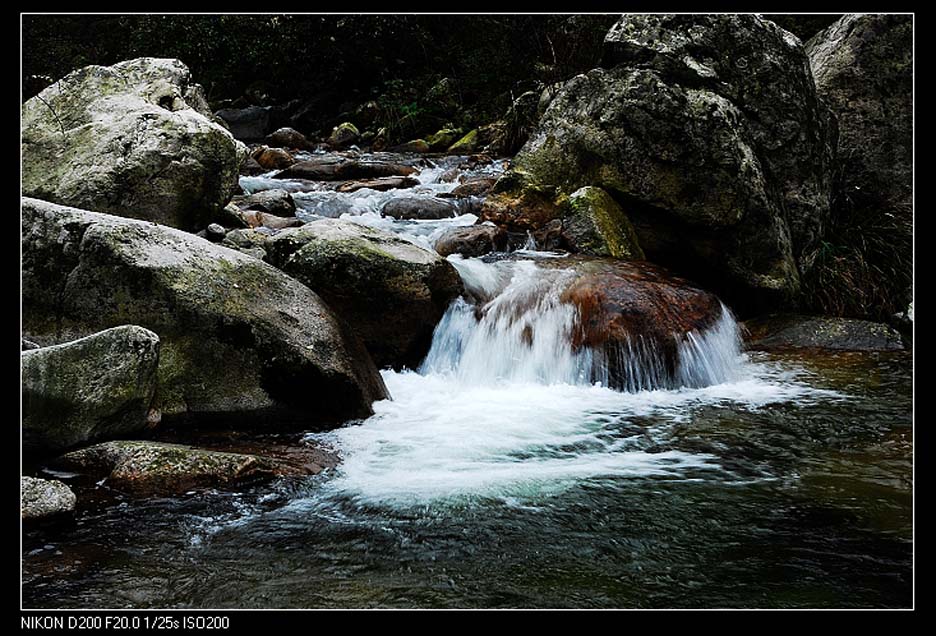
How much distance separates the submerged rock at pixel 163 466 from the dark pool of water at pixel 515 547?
4.4 inches

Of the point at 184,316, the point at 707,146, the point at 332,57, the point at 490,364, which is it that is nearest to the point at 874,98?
the point at 707,146

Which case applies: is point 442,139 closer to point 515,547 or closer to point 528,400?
point 528,400

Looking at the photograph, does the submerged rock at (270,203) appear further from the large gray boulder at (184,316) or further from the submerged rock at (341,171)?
the large gray boulder at (184,316)

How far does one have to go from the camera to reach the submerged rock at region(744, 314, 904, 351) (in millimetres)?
8461

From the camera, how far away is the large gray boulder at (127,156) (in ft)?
26.5

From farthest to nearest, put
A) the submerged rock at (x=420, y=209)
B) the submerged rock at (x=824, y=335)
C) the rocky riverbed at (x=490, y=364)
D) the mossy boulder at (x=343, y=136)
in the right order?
1. the mossy boulder at (x=343, y=136)
2. the submerged rock at (x=420, y=209)
3. the submerged rock at (x=824, y=335)
4. the rocky riverbed at (x=490, y=364)

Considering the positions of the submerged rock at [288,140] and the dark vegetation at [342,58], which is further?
the dark vegetation at [342,58]

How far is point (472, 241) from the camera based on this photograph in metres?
9.24

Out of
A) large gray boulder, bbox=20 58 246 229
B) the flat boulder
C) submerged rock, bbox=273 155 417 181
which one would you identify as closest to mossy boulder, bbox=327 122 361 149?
the flat boulder

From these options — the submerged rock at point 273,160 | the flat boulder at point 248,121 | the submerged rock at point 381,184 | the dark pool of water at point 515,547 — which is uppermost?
the flat boulder at point 248,121

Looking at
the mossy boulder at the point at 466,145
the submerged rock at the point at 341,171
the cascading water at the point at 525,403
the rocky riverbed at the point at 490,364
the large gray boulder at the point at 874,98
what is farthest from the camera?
the mossy boulder at the point at 466,145

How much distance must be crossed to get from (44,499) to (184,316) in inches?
75.4

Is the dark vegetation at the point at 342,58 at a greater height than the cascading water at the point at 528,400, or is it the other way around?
the dark vegetation at the point at 342,58

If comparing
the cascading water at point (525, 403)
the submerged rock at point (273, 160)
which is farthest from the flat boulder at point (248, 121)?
the cascading water at point (525, 403)
